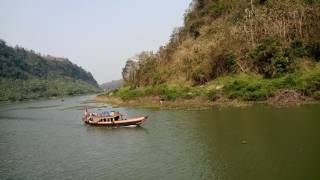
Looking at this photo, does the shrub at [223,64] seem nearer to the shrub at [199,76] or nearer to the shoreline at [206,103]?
the shrub at [199,76]

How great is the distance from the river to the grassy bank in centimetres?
843

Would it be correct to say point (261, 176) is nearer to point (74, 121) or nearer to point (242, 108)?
point (242, 108)

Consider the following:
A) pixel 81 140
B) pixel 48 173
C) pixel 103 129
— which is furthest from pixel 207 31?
pixel 48 173

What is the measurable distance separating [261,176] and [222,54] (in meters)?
70.9

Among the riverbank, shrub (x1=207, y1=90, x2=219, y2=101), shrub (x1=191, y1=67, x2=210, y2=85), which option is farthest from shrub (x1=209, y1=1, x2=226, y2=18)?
shrub (x1=207, y1=90, x2=219, y2=101)

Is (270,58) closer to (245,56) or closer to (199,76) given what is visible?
(245,56)

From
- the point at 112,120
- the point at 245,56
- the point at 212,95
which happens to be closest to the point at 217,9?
the point at 245,56

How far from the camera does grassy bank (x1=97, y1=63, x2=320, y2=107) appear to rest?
76.1 metres

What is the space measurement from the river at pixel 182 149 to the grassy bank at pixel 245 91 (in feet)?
27.7

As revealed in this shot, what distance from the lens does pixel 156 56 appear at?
455 ft

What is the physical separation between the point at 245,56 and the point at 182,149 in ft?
182

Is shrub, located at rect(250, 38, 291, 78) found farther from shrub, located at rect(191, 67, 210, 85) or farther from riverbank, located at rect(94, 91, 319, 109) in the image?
shrub, located at rect(191, 67, 210, 85)

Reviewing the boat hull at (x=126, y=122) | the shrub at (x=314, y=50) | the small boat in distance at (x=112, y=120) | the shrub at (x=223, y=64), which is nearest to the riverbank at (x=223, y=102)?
the shrub at (x=223, y=64)

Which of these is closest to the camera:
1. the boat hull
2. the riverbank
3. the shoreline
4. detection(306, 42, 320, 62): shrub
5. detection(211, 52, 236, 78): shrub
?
the boat hull
